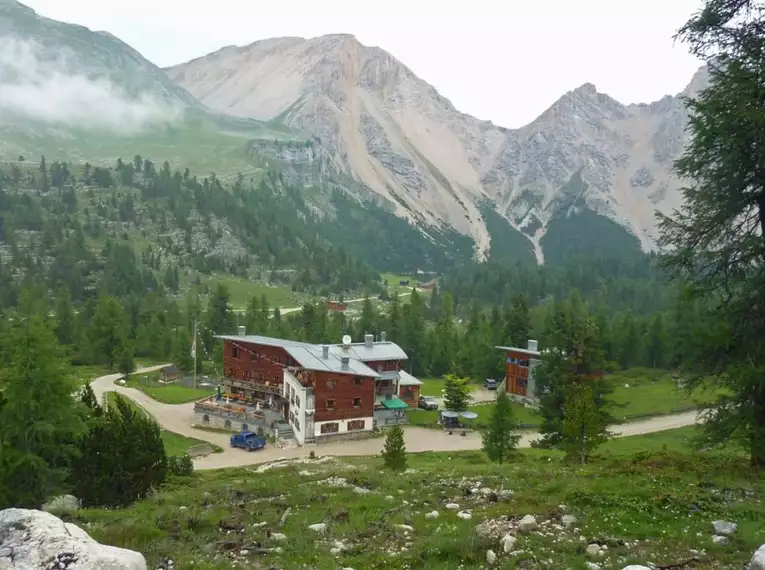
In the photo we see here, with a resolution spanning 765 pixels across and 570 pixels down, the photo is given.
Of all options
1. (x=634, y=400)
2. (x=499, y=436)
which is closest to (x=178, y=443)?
(x=499, y=436)

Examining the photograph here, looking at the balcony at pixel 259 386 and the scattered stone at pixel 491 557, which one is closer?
the scattered stone at pixel 491 557

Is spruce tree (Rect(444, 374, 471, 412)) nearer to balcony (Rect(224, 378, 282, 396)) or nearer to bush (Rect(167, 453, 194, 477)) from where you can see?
balcony (Rect(224, 378, 282, 396))

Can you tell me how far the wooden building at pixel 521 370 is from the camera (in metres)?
90.9

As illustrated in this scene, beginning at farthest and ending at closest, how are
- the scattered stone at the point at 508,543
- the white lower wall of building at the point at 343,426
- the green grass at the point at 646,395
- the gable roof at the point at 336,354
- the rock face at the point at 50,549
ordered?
the green grass at the point at 646,395 → the gable roof at the point at 336,354 → the white lower wall of building at the point at 343,426 → the scattered stone at the point at 508,543 → the rock face at the point at 50,549

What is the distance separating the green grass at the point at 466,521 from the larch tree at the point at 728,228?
2.48m

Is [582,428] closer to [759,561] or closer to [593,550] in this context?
[593,550]

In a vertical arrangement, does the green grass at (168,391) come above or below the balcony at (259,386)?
below

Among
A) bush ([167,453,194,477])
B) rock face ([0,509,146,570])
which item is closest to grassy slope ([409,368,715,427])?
bush ([167,453,194,477])

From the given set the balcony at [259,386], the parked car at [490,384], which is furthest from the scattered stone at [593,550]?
the parked car at [490,384]

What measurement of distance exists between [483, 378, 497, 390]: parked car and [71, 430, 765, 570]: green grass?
8233cm

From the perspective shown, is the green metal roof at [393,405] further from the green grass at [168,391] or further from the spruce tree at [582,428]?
the spruce tree at [582,428]

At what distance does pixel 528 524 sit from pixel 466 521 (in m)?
1.88

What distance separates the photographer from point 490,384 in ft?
340

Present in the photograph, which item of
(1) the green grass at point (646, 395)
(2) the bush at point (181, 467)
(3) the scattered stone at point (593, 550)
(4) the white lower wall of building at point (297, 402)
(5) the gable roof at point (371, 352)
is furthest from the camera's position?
(5) the gable roof at point (371, 352)
